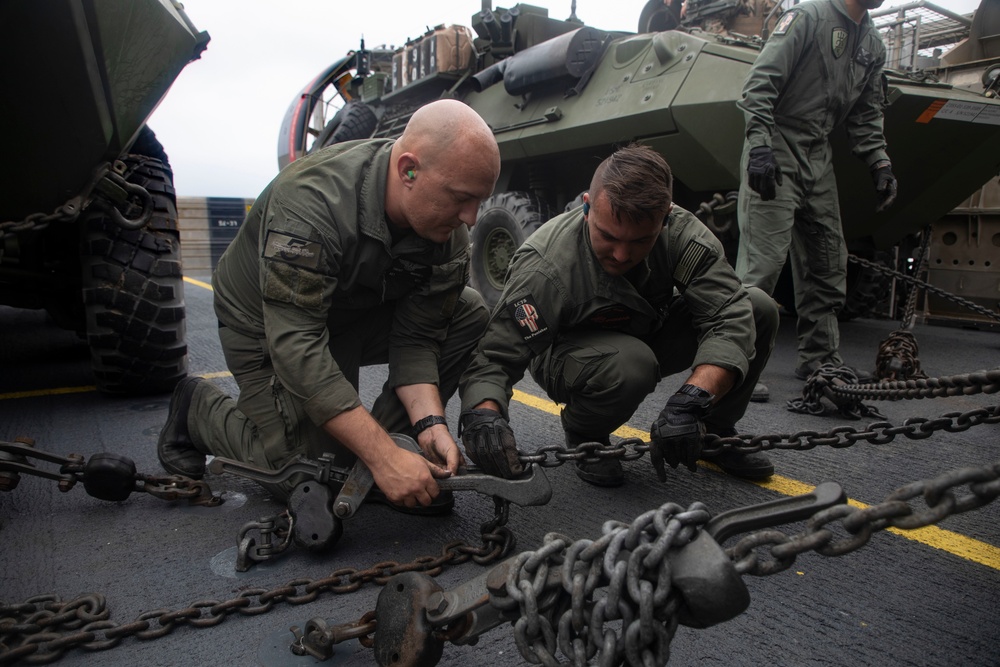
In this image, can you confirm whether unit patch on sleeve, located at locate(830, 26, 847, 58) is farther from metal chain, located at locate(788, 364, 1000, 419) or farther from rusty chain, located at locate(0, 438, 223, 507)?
rusty chain, located at locate(0, 438, 223, 507)

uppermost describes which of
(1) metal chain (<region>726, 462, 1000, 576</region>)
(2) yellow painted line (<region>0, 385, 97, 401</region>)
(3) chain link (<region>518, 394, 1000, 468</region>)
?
(1) metal chain (<region>726, 462, 1000, 576</region>)

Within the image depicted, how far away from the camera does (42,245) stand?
3537 millimetres

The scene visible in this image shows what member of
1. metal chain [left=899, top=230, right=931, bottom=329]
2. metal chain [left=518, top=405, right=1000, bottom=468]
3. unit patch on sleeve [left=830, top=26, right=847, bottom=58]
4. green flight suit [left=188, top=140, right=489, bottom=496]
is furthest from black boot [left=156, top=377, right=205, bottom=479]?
metal chain [left=899, top=230, right=931, bottom=329]

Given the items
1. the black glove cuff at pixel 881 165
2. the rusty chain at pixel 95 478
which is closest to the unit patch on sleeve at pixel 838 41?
the black glove cuff at pixel 881 165

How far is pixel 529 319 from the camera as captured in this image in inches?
90.0

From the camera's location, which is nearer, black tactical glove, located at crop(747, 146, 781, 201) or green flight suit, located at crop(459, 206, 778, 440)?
green flight suit, located at crop(459, 206, 778, 440)

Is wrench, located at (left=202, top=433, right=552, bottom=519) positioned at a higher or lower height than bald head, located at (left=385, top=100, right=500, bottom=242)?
lower

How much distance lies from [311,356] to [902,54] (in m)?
9.00

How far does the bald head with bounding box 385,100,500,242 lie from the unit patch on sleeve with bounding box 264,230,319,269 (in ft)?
0.96

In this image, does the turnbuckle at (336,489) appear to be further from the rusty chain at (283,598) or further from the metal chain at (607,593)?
the metal chain at (607,593)

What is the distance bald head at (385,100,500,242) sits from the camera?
6.30 feet

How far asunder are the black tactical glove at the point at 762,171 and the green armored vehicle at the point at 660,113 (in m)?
0.62

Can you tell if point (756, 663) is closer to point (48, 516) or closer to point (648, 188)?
point (648, 188)

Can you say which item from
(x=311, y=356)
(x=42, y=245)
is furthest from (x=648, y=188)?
(x=42, y=245)
